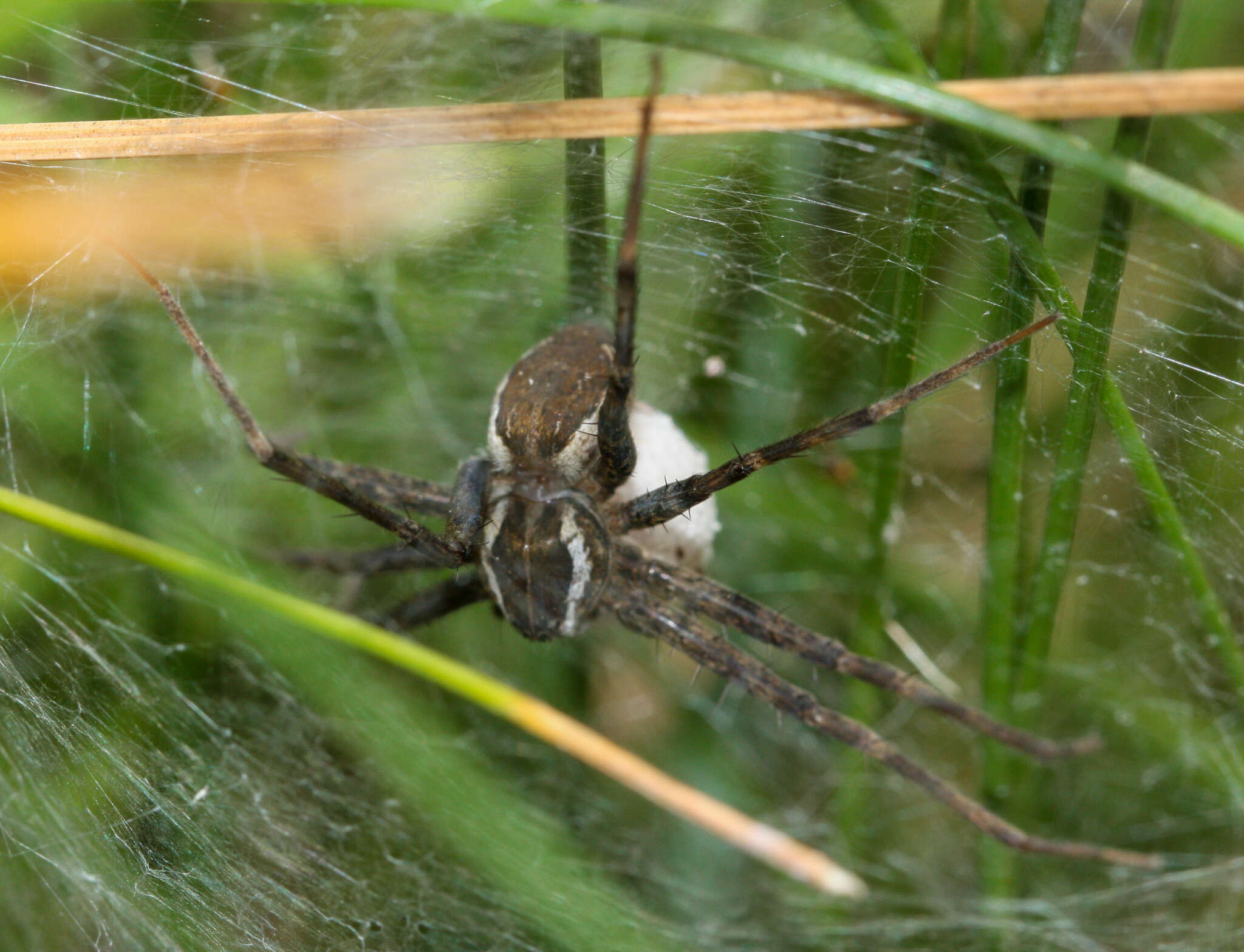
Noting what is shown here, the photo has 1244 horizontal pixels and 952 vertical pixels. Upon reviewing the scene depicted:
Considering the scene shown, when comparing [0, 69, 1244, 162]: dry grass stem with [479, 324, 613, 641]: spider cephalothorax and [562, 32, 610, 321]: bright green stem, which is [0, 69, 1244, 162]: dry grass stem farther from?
[479, 324, 613, 641]: spider cephalothorax

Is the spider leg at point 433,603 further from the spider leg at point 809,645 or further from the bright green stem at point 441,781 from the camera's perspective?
the spider leg at point 809,645

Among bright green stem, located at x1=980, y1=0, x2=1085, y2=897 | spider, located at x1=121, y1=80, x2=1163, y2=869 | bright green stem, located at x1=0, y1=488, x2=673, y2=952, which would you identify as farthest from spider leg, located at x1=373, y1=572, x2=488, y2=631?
bright green stem, located at x1=980, y1=0, x2=1085, y2=897

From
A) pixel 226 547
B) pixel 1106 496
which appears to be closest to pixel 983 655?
pixel 1106 496

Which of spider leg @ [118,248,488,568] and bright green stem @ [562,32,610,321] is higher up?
bright green stem @ [562,32,610,321]

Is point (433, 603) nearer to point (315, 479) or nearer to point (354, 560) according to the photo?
point (354, 560)

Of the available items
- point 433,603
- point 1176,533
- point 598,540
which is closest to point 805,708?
point 598,540

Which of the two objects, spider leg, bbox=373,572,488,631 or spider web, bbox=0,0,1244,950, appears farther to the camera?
spider leg, bbox=373,572,488,631
